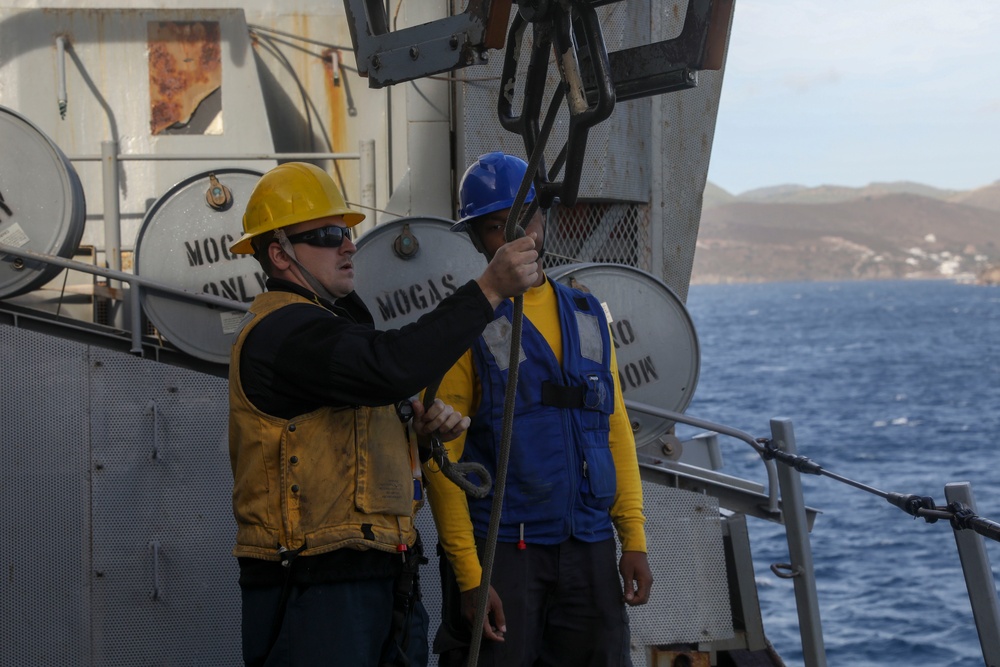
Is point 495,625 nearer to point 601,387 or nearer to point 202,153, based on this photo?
point 601,387

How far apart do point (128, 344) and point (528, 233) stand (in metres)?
3.02

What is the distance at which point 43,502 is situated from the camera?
453cm

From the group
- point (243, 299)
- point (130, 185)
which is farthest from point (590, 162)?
point (130, 185)

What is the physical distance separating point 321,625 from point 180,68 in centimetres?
472

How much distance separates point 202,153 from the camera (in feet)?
21.6

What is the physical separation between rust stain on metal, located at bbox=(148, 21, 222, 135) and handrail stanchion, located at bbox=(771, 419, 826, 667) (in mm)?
3948

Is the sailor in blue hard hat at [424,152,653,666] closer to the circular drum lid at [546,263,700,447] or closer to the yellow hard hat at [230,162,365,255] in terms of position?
the yellow hard hat at [230,162,365,255]

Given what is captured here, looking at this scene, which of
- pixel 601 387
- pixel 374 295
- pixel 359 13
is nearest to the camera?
pixel 359 13

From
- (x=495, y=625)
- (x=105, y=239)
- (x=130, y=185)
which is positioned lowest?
(x=495, y=625)

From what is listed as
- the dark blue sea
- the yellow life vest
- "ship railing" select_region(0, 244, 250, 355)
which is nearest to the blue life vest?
the yellow life vest

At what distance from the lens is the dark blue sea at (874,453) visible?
18.0 m

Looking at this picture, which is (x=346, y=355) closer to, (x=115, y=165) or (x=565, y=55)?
(x=565, y=55)

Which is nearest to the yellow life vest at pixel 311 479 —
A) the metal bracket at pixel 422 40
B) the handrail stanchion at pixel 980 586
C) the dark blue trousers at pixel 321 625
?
the dark blue trousers at pixel 321 625

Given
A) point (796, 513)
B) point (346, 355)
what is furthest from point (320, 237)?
point (796, 513)
